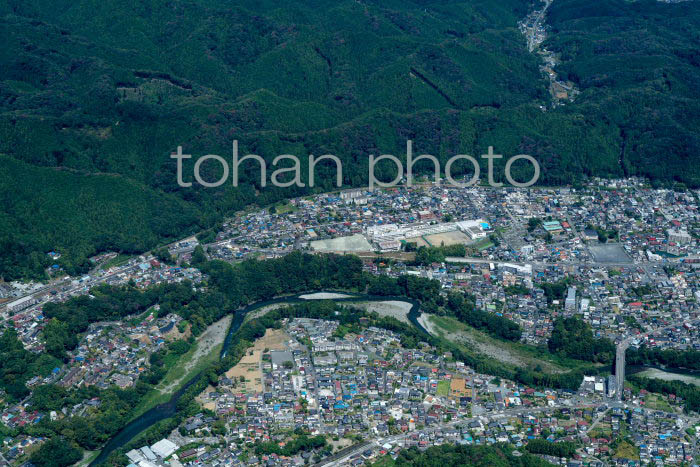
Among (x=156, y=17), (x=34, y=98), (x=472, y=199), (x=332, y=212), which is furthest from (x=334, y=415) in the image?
(x=156, y=17)

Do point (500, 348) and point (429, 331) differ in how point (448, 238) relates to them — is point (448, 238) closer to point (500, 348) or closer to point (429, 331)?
point (429, 331)

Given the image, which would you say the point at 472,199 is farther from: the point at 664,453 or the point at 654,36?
the point at 654,36

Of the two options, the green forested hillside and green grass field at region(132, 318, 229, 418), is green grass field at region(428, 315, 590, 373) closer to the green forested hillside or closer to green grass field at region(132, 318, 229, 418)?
green grass field at region(132, 318, 229, 418)

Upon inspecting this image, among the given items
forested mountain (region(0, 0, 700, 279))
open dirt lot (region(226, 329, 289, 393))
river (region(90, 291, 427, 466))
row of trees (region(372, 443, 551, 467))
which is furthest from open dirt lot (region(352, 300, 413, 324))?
forested mountain (region(0, 0, 700, 279))

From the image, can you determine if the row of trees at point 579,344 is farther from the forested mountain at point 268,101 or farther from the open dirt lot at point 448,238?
the forested mountain at point 268,101

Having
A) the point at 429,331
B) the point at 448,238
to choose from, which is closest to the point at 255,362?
the point at 429,331

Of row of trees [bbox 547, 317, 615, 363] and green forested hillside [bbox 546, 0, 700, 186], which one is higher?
green forested hillside [bbox 546, 0, 700, 186]
